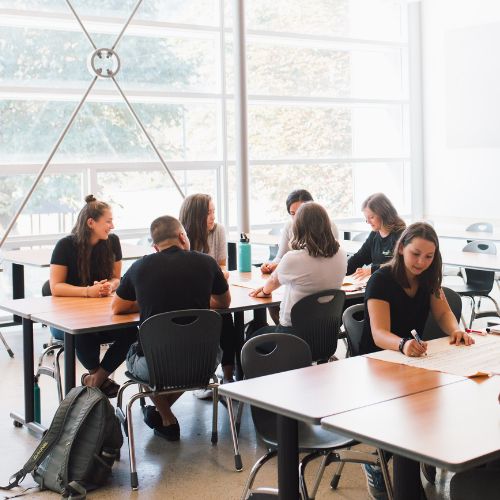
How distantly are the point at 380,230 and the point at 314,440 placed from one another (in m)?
2.64

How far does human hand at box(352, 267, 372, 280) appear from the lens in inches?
210

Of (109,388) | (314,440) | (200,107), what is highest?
(200,107)

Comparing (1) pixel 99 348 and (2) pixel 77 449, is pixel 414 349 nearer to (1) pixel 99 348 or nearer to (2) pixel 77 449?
(2) pixel 77 449

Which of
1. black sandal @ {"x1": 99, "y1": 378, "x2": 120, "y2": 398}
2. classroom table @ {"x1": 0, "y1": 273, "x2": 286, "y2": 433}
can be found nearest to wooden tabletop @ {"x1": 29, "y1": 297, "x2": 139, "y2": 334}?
classroom table @ {"x1": 0, "y1": 273, "x2": 286, "y2": 433}

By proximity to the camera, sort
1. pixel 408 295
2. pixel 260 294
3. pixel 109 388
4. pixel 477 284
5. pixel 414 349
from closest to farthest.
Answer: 1. pixel 414 349
2. pixel 408 295
3. pixel 109 388
4. pixel 260 294
5. pixel 477 284

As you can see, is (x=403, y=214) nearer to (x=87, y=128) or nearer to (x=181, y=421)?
(x=87, y=128)

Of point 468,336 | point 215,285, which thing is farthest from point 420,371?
point 215,285

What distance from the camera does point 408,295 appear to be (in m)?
3.59

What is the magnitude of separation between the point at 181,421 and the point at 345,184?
18.9 ft

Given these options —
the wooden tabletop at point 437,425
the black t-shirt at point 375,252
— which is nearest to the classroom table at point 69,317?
the black t-shirt at point 375,252

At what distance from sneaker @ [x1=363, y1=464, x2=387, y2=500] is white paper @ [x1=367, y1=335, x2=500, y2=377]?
544 millimetres

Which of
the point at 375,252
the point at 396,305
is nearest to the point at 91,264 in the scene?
the point at 375,252

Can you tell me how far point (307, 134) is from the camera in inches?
377

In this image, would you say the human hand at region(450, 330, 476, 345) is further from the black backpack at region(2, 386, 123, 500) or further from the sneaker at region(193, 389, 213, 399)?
the sneaker at region(193, 389, 213, 399)
